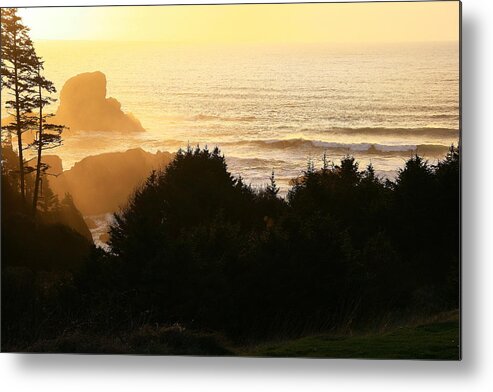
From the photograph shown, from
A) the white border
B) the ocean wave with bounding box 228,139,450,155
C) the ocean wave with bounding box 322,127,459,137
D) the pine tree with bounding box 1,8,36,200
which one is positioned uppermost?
the pine tree with bounding box 1,8,36,200

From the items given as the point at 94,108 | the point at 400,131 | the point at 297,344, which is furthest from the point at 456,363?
the point at 94,108

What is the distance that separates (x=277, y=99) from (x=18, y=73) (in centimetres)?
191

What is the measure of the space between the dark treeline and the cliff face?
81 millimetres

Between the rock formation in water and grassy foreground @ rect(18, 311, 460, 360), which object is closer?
grassy foreground @ rect(18, 311, 460, 360)

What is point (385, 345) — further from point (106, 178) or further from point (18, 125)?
point (18, 125)

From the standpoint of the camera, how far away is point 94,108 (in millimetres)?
8367

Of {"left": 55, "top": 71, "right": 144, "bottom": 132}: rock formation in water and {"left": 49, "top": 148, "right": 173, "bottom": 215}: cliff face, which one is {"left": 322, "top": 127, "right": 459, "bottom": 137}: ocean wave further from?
{"left": 55, "top": 71, "right": 144, "bottom": 132}: rock formation in water

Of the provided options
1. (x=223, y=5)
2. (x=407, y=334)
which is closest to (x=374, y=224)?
(x=407, y=334)

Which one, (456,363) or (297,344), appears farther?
(297,344)

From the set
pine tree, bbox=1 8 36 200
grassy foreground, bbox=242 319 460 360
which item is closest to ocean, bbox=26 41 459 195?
pine tree, bbox=1 8 36 200

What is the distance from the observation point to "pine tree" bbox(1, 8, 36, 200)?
332 inches

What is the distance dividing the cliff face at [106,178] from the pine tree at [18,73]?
1.20 ft

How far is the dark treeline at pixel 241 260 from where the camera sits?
813 cm

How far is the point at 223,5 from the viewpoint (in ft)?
27.2
